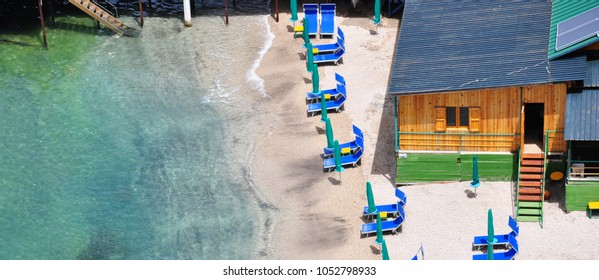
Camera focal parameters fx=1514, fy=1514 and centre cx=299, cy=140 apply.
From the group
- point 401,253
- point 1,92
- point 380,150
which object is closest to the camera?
point 401,253

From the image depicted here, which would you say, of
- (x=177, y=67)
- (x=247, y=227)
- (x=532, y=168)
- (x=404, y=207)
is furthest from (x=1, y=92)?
(x=532, y=168)

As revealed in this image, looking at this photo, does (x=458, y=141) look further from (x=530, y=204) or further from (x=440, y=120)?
(x=530, y=204)

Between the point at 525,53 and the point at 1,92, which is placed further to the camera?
the point at 1,92

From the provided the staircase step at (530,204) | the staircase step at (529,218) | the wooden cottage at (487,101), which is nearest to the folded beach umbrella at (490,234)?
the staircase step at (529,218)

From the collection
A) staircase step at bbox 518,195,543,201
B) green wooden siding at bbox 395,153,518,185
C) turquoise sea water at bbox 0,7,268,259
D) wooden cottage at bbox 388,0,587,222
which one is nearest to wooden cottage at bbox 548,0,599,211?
wooden cottage at bbox 388,0,587,222

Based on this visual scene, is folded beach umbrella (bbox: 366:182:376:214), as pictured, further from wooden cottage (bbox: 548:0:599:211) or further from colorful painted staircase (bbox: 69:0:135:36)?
colorful painted staircase (bbox: 69:0:135:36)

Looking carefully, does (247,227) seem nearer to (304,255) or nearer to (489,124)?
(304,255)

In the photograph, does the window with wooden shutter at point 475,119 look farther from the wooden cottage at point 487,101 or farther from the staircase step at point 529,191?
the staircase step at point 529,191
